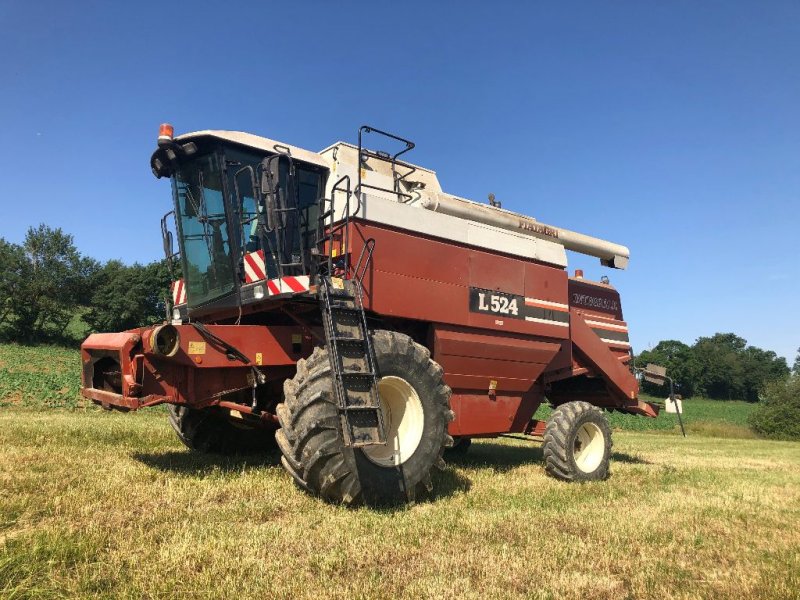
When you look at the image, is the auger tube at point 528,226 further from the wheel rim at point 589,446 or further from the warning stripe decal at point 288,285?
the wheel rim at point 589,446

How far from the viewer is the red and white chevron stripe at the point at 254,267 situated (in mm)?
5910

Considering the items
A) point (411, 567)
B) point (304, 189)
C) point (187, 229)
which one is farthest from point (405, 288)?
point (411, 567)

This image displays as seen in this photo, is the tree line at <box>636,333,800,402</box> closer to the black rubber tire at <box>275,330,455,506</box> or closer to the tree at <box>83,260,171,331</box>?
the tree at <box>83,260,171,331</box>

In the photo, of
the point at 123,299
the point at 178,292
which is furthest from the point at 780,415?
the point at 123,299

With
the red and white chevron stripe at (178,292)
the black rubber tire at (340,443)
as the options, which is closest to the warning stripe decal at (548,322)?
the black rubber tire at (340,443)

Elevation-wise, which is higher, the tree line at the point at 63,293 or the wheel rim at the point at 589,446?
the tree line at the point at 63,293

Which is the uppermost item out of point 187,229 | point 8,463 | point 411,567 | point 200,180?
point 200,180

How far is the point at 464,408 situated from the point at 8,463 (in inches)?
186

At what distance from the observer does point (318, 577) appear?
317 cm

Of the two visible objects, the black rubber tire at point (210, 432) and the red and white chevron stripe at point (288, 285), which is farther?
the black rubber tire at point (210, 432)

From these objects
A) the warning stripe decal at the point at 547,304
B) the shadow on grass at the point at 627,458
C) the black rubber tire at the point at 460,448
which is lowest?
the shadow on grass at the point at 627,458

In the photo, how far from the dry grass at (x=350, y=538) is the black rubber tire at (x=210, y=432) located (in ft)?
1.50

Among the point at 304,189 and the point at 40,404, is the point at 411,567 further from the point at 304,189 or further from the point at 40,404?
the point at 40,404

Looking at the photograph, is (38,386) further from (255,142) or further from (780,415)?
(780,415)
